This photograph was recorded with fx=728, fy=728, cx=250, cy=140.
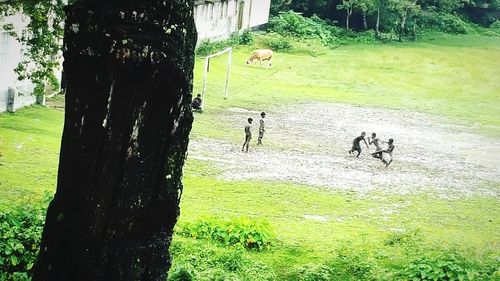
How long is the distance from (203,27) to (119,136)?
103 feet

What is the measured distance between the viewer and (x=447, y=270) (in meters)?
9.30

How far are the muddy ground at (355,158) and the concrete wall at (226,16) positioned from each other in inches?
378

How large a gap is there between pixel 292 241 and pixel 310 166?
6.43 meters

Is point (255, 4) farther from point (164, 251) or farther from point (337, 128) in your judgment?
point (164, 251)

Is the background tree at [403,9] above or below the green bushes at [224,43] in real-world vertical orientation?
above

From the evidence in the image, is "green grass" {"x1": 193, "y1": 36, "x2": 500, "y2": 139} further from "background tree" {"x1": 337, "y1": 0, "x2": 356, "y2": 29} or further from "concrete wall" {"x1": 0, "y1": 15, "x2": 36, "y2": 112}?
"concrete wall" {"x1": 0, "y1": 15, "x2": 36, "y2": 112}

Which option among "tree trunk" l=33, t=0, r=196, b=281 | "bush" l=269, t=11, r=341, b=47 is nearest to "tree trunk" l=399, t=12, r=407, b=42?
"bush" l=269, t=11, r=341, b=47

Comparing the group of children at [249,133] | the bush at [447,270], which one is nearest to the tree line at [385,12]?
the group of children at [249,133]

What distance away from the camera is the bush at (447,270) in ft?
29.9

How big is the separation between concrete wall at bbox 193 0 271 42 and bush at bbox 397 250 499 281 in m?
23.7

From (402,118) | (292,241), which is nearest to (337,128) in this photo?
(402,118)

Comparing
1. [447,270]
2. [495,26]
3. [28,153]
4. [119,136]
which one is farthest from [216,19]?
[119,136]

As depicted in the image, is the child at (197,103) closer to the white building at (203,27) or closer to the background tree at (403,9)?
the white building at (203,27)

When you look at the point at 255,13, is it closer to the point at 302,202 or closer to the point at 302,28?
the point at 302,28
